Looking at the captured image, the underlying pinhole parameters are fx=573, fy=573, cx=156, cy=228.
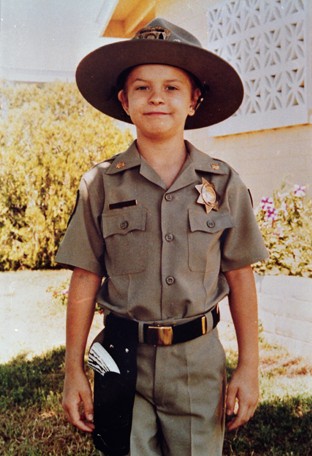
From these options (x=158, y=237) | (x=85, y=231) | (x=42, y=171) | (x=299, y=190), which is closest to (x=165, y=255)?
(x=158, y=237)

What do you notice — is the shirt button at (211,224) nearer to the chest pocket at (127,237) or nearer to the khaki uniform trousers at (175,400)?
the chest pocket at (127,237)

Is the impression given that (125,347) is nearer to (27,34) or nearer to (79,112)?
(27,34)

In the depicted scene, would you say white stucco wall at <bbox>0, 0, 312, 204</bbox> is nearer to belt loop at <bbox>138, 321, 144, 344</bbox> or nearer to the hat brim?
the hat brim

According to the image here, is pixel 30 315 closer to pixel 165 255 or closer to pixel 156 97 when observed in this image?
pixel 165 255

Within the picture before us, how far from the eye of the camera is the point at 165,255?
177 centimetres

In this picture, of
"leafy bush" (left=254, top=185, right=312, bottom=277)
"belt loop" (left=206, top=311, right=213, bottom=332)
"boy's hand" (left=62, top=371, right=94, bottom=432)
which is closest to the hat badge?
"belt loop" (left=206, top=311, right=213, bottom=332)

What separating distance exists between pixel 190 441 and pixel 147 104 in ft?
3.45

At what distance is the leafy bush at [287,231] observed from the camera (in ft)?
12.1

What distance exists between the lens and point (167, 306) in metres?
1.76

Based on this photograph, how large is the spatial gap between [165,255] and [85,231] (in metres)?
0.28

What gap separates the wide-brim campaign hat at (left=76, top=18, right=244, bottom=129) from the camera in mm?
1780

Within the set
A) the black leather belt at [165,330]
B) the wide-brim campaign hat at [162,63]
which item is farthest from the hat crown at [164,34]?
the black leather belt at [165,330]

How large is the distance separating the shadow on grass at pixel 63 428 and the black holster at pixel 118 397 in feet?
2.99

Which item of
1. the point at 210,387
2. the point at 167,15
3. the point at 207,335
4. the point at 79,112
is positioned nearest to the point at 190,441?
the point at 210,387
